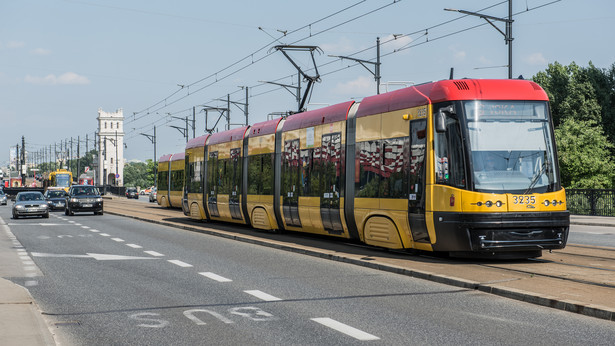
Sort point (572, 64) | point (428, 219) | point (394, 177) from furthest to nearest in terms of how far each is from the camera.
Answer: point (572, 64)
point (394, 177)
point (428, 219)

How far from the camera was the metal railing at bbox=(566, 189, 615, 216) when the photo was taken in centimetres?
3269

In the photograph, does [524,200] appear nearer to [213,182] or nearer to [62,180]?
[213,182]

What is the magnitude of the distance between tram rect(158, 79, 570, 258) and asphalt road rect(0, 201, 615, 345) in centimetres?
165

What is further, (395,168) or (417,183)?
(395,168)

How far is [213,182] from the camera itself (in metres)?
25.9

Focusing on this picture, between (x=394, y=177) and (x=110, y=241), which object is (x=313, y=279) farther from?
(x=110, y=241)

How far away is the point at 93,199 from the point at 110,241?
18652mm

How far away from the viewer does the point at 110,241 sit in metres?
19.2

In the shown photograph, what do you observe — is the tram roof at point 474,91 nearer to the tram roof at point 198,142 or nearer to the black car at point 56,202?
the tram roof at point 198,142

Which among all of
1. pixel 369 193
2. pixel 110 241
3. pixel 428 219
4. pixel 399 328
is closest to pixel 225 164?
pixel 110 241

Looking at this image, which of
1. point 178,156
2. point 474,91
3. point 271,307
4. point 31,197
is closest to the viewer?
point 271,307

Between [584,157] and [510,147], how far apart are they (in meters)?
42.8

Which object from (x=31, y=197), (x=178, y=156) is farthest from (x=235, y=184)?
(x=178, y=156)

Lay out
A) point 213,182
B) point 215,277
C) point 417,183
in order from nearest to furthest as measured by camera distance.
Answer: point 215,277 < point 417,183 < point 213,182
